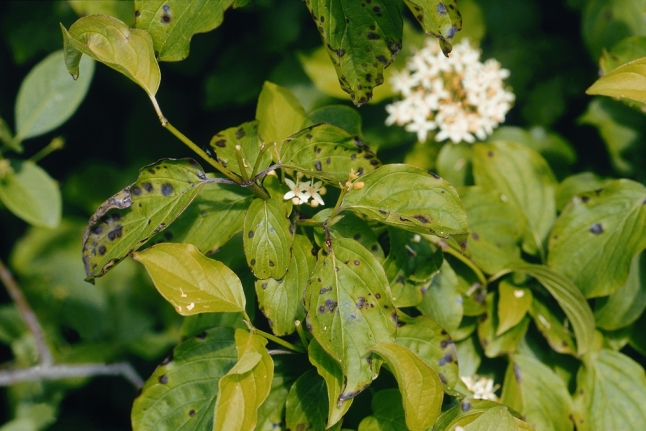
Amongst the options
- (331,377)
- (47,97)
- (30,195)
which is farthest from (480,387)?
(47,97)

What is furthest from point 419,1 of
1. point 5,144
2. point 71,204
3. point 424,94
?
point 71,204

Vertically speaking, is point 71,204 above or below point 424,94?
below

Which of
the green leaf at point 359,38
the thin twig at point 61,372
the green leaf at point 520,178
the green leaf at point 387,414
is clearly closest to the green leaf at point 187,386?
the green leaf at point 387,414

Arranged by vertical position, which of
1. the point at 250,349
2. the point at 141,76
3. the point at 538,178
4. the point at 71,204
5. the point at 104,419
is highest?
the point at 141,76

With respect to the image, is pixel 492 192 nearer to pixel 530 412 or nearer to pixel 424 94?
pixel 424 94

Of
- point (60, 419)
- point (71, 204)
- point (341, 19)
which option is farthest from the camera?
point (71, 204)

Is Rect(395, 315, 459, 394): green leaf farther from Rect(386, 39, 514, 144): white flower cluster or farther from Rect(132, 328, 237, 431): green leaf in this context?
Rect(386, 39, 514, 144): white flower cluster
